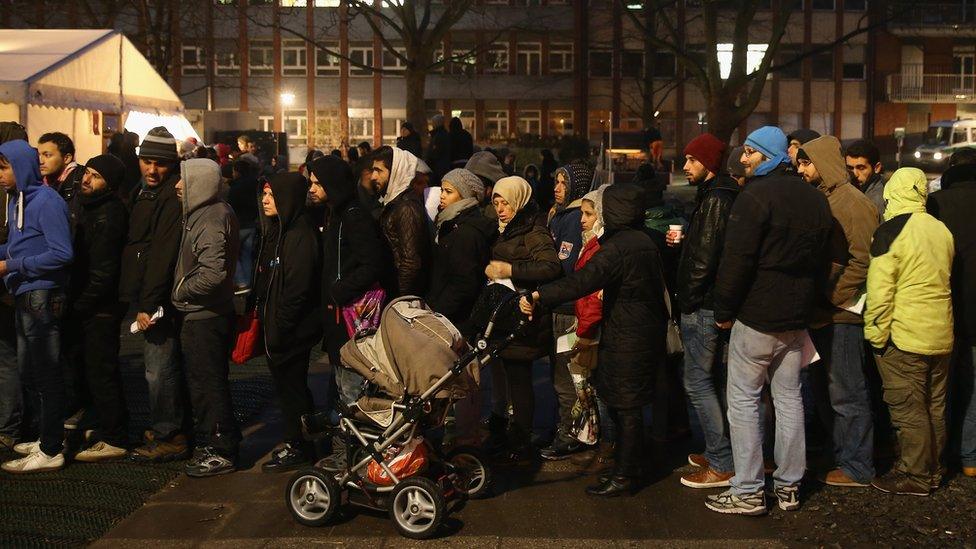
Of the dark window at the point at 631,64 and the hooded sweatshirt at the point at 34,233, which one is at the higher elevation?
the dark window at the point at 631,64

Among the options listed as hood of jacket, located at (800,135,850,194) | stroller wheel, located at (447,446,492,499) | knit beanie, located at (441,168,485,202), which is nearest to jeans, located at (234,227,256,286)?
knit beanie, located at (441,168,485,202)

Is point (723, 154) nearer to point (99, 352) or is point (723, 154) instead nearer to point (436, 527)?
point (436, 527)

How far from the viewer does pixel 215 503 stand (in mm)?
6879

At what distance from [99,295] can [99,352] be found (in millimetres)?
415

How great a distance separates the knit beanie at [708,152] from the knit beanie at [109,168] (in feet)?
12.2

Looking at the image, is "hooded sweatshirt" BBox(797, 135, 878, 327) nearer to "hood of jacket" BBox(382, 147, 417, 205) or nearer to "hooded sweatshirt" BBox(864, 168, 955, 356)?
"hooded sweatshirt" BBox(864, 168, 955, 356)

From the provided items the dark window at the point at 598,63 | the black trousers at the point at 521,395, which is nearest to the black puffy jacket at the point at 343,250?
the black trousers at the point at 521,395

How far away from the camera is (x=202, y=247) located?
737cm

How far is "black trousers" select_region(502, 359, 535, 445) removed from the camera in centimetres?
765

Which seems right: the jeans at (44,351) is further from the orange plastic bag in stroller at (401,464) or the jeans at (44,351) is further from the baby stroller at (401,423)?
the orange plastic bag in stroller at (401,464)

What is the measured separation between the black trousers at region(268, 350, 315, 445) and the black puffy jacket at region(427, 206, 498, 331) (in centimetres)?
94

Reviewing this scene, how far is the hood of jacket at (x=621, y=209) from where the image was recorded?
6770 millimetres

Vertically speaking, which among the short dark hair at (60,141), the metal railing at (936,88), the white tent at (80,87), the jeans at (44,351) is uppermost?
the metal railing at (936,88)

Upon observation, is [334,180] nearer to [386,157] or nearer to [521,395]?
[386,157]
